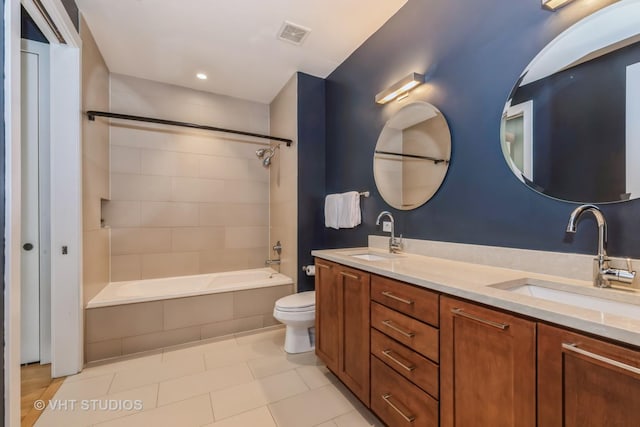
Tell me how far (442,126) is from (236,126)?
98.7 inches

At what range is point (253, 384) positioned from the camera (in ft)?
5.98

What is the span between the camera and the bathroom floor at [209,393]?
1.50 m

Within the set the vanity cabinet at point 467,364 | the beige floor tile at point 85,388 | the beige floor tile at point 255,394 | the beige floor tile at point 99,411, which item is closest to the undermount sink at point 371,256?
the vanity cabinet at point 467,364

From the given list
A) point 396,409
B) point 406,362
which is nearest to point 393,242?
point 406,362

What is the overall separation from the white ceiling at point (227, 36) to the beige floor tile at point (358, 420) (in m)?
2.64

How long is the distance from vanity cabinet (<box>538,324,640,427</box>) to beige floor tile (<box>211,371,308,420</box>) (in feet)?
4.63

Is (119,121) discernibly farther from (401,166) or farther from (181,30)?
(401,166)

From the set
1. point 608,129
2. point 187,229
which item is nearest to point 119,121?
point 187,229

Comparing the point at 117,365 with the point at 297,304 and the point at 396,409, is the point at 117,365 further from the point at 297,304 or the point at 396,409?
the point at 396,409

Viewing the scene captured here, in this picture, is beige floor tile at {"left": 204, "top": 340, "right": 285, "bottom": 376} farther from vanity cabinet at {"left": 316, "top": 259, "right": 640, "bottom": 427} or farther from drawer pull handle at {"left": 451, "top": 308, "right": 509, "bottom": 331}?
drawer pull handle at {"left": 451, "top": 308, "right": 509, "bottom": 331}

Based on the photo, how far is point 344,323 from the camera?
1.65 meters

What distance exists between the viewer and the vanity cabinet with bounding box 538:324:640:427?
24.3 inches

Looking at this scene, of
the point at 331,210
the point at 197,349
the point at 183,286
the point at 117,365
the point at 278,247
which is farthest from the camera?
the point at 278,247

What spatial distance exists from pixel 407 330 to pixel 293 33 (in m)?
2.30
